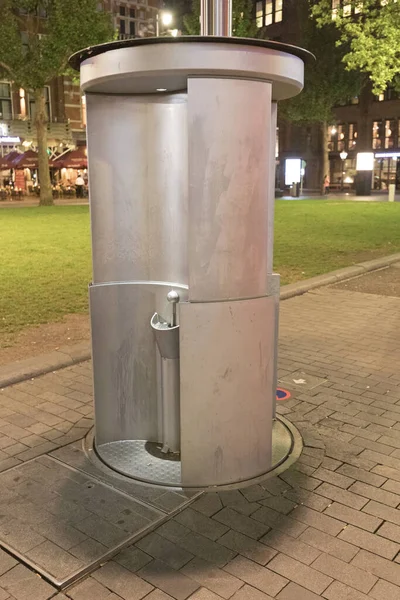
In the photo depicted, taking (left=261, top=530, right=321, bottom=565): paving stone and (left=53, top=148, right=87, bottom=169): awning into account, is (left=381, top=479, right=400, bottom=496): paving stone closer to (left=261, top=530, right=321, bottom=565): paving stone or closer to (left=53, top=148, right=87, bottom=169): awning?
(left=261, top=530, right=321, bottom=565): paving stone

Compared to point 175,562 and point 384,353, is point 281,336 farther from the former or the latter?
point 175,562

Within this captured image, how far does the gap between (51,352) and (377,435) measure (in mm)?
3451

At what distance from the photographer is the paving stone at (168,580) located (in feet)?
9.10

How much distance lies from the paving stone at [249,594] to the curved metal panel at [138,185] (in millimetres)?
1883

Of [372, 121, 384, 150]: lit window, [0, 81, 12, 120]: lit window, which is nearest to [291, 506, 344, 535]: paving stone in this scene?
[0, 81, 12, 120]: lit window

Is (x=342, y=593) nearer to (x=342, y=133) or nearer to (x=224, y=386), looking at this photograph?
(x=224, y=386)

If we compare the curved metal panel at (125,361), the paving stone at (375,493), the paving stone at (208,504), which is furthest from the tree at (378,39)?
the paving stone at (208,504)

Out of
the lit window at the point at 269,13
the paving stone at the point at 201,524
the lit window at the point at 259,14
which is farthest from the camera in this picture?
the lit window at the point at 259,14

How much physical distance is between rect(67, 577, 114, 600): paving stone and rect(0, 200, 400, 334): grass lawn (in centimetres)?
476

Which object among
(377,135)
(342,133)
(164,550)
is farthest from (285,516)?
(342,133)

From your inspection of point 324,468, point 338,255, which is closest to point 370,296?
point 338,255

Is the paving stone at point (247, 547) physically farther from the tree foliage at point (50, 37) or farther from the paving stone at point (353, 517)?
the tree foliage at point (50, 37)

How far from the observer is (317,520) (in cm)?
337

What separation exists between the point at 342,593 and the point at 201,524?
2.82 ft
